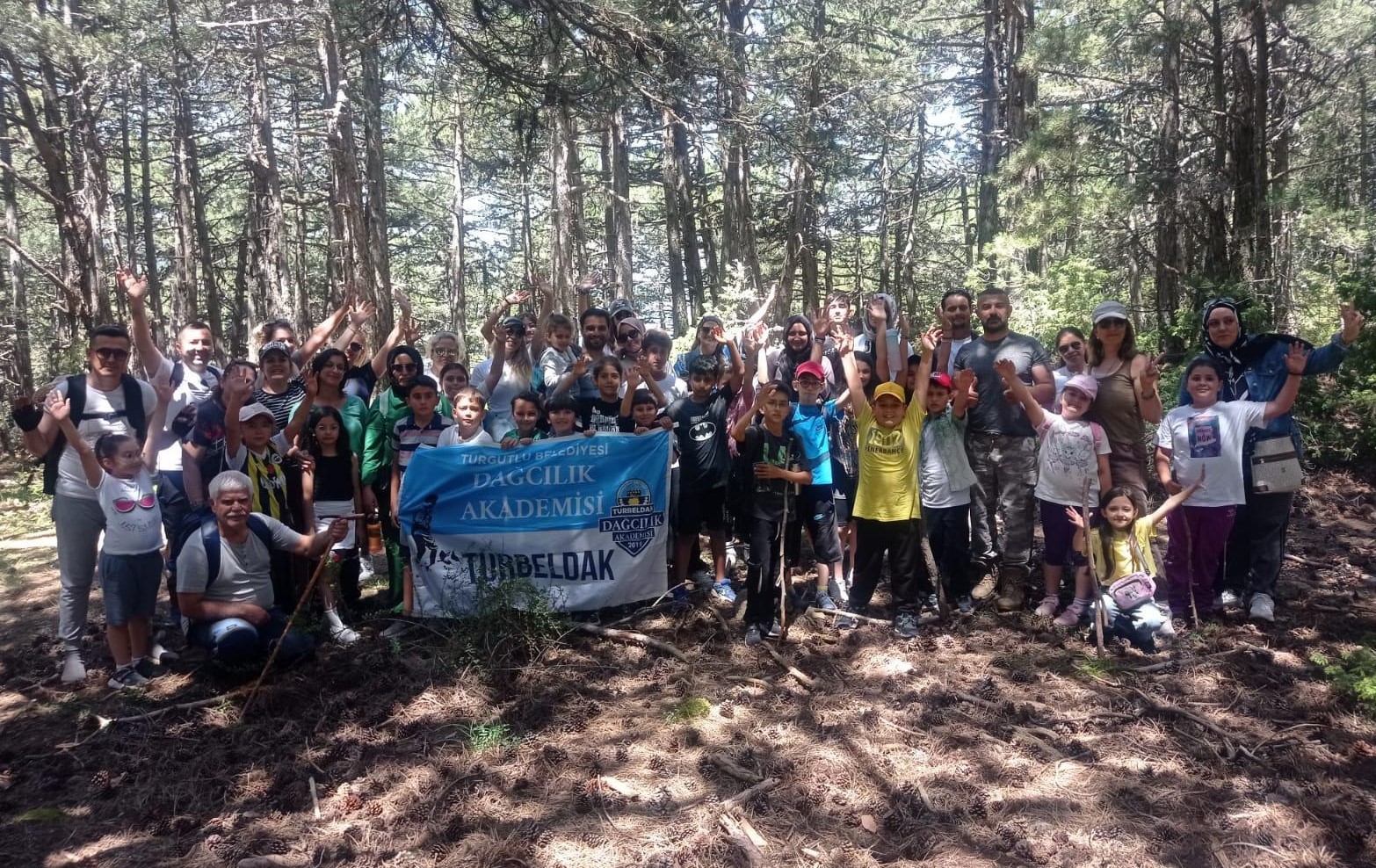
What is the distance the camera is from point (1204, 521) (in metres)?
5.59

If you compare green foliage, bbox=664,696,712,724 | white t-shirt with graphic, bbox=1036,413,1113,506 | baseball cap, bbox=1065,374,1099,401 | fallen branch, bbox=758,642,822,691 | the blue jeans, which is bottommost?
green foliage, bbox=664,696,712,724

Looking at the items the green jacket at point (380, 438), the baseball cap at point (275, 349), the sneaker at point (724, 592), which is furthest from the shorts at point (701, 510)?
the baseball cap at point (275, 349)

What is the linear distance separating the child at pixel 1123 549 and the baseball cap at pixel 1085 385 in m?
0.69

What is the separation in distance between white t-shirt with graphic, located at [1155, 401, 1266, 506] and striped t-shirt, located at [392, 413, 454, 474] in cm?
537

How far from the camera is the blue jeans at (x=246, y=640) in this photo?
489 cm

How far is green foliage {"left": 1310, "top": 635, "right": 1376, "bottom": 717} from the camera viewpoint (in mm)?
4363

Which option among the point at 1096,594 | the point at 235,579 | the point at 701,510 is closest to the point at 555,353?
the point at 701,510

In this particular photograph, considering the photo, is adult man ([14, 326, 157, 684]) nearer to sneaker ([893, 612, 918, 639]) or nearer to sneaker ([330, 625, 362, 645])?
sneaker ([330, 625, 362, 645])

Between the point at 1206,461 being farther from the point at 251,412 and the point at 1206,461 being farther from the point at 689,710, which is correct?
the point at 251,412

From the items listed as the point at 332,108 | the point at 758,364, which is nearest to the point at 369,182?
the point at 332,108

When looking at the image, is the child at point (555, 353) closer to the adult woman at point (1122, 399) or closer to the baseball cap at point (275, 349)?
the baseball cap at point (275, 349)

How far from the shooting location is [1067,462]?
5.63 m

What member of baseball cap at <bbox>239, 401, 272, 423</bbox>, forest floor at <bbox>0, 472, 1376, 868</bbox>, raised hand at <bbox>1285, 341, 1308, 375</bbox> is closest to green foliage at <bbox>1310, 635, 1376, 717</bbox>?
forest floor at <bbox>0, 472, 1376, 868</bbox>

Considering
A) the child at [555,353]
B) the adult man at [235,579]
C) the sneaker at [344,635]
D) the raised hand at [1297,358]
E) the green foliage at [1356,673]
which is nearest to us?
the green foliage at [1356,673]
